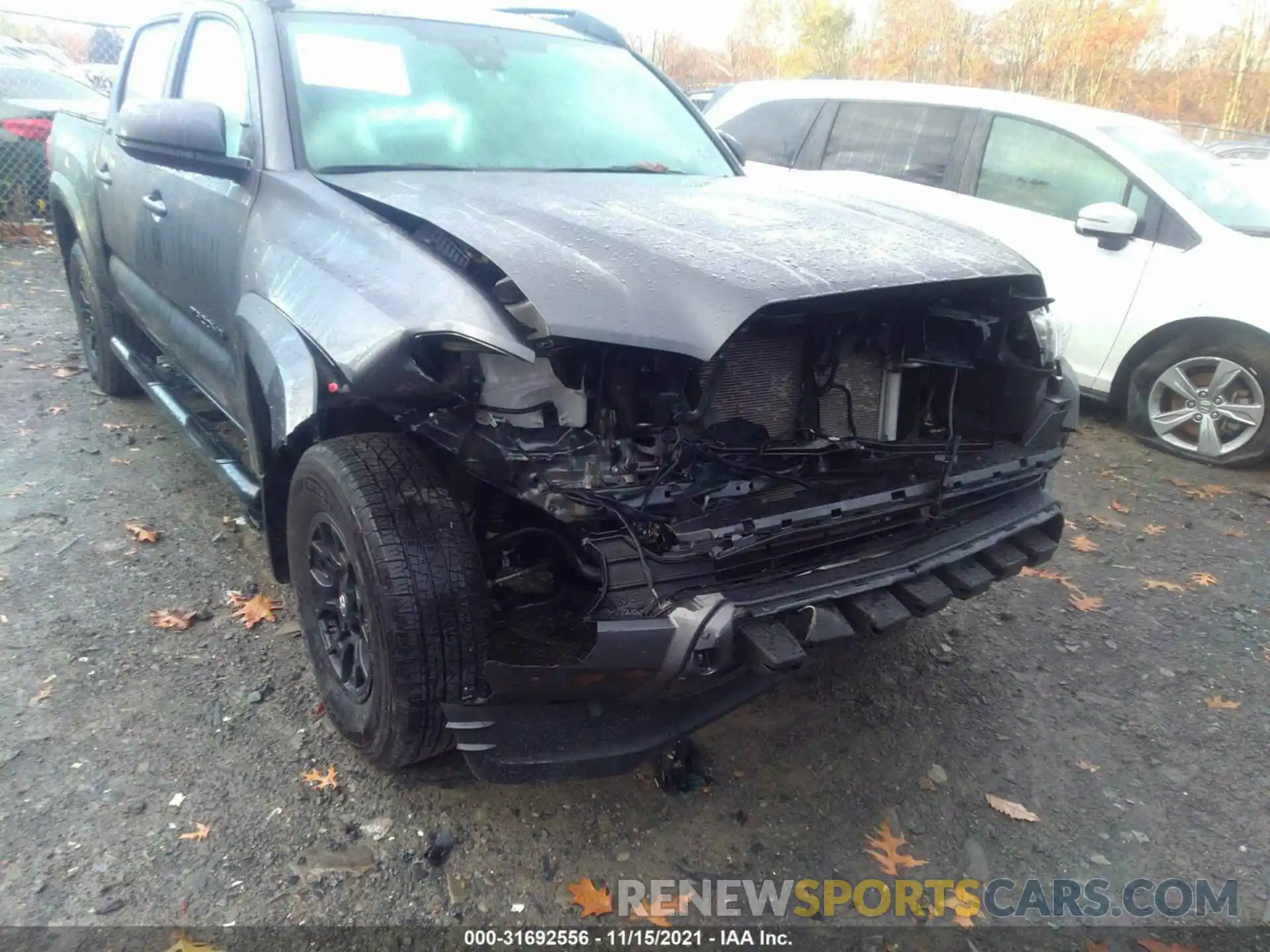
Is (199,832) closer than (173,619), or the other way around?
(199,832)

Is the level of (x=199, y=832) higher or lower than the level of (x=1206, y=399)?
lower

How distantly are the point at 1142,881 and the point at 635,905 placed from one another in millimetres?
1318

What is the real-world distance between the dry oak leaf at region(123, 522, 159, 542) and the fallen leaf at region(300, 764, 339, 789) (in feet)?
5.67

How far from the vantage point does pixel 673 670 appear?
195 centimetres

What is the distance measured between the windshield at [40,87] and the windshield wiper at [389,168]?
8.38m

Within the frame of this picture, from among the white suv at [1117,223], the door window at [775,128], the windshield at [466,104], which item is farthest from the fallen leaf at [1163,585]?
the door window at [775,128]

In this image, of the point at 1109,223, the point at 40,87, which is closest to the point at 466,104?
the point at 1109,223

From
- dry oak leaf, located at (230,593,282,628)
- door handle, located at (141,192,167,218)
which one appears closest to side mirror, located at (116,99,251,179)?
door handle, located at (141,192,167,218)

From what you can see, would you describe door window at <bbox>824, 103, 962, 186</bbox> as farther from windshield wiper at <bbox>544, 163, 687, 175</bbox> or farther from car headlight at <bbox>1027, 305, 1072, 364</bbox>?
car headlight at <bbox>1027, 305, 1072, 364</bbox>

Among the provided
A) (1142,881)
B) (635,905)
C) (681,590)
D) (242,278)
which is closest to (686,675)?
(681,590)

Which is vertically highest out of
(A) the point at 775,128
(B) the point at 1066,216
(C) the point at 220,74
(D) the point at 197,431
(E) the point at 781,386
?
(C) the point at 220,74

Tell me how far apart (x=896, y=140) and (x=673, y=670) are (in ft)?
16.8

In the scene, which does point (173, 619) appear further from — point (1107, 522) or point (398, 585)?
point (1107, 522)

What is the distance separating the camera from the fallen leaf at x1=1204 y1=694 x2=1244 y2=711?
3.05 m
